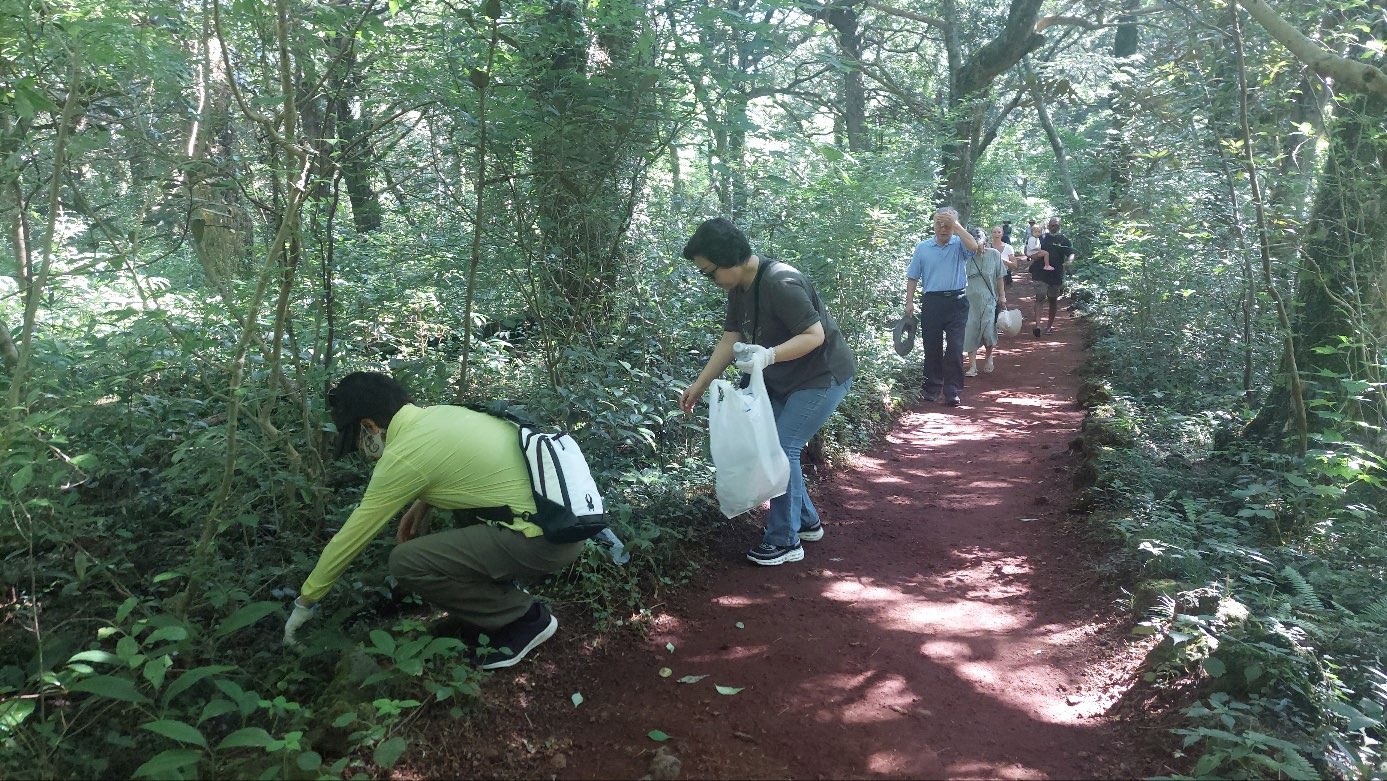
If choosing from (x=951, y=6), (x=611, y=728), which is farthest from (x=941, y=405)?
(x=951, y=6)

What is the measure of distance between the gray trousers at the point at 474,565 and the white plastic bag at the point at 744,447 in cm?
114

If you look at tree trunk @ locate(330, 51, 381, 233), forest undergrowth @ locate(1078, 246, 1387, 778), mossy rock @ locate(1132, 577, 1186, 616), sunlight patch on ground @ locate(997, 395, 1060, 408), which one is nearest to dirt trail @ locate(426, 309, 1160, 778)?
mossy rock @ locate(1132, 577, 1186, 616)

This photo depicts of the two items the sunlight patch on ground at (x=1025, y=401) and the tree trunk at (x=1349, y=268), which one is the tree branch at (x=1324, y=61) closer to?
the tree trunk at (x=1349, y=268)

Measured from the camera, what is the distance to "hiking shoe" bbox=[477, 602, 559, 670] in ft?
12.4

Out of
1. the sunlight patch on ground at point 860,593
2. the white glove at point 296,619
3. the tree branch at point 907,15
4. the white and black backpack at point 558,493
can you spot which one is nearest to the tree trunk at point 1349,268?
the sunlight patch on ground at point 860,593

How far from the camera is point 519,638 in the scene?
12.8 ft

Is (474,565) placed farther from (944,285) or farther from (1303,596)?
(944,285)

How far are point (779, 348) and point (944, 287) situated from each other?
16.6 feet

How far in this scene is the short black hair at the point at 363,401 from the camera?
12.0 ft

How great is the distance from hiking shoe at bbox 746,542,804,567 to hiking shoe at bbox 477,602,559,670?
4.89 ft

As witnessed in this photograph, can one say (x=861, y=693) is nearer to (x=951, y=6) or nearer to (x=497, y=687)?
(x=497, y=687)

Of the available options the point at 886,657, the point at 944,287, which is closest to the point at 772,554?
Result: the point at 886,657

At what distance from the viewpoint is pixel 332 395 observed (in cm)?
370

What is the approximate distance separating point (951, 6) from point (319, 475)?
1716 cm
